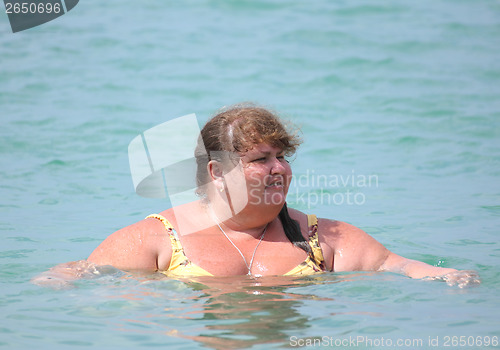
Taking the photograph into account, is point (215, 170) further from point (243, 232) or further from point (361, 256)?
point (361, 256)

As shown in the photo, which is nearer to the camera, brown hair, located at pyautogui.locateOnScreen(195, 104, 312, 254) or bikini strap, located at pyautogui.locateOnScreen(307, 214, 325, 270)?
brown hair, located at pyautogui.locateOnScreen(195, 104, 312, 254)

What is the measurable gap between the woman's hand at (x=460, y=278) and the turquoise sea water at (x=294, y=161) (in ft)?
0.43

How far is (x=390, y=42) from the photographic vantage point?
12930mm

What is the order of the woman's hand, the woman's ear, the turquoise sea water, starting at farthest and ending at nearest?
the woman's ear, the woman's hand, the turquoise sea water

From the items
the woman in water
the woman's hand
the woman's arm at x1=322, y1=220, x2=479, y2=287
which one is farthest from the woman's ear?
the woman's hand

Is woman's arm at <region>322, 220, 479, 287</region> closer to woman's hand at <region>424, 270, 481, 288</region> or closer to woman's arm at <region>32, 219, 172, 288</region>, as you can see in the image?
woman's hand at <region>424, 270, 481, 288</region>

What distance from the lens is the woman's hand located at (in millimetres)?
4262

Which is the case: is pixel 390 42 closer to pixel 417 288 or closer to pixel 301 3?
pixel 301 3

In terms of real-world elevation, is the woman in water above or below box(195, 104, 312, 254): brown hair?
below

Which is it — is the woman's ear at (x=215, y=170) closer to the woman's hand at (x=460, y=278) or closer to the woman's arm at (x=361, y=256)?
the woman's arm at (x=361, y=256)

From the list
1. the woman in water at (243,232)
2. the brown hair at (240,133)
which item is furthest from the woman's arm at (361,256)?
the brown hair at (240,133)

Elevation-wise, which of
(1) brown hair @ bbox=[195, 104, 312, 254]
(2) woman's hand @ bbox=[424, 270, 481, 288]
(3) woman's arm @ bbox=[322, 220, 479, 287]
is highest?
(1) brown hair @ bbox=[195, 104, 312, 254]

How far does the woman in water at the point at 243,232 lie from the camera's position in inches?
169

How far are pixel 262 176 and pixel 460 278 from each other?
4.39 feet
